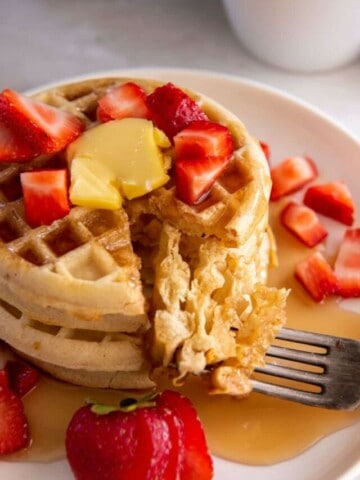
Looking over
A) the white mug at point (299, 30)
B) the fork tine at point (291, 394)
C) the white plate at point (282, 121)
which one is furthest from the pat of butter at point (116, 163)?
the white mug at point (299, 30)

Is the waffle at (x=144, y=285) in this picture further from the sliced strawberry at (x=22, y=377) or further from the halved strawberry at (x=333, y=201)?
the halved strawberry at (x=333, y=201)

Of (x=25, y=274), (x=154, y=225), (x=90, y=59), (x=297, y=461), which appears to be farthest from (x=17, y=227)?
(x=90, y=59)

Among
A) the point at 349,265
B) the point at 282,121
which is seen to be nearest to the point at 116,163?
the point at 349,265

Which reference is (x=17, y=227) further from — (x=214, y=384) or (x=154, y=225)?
(x=214, y=384)

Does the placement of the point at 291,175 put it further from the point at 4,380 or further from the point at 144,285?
the point at 4,380

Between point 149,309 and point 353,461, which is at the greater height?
point 149,309

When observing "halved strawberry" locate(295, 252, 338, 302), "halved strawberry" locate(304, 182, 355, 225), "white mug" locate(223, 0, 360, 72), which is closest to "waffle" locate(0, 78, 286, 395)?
"halved strawberry" locate(295, 252, 338, 302)
